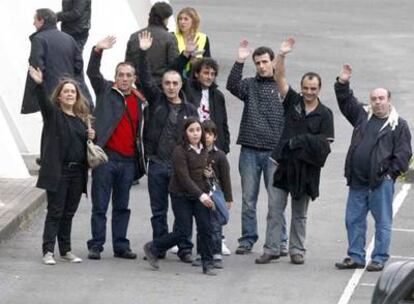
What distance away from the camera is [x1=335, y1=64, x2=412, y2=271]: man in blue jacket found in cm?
1371

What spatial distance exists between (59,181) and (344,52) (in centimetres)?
1757

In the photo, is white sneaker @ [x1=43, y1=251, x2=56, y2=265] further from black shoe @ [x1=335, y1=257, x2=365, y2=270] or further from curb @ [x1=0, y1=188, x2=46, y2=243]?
black shoe @ [x1=335, y1=257, x2=365, y2=270]

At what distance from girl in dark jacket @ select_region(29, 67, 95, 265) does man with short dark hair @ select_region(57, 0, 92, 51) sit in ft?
18.8

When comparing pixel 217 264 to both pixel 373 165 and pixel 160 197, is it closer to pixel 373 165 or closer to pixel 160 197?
pixel 160 197

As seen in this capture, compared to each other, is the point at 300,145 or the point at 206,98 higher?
the point at 206,98

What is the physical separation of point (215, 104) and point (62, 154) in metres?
1.60

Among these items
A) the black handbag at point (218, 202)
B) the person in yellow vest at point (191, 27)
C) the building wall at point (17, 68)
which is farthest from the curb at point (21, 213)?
the black handbag at point (218, 202)

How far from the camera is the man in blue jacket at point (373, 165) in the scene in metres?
13.7

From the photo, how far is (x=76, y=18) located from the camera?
64.1 ft

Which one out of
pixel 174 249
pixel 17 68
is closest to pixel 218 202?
pixel 174 249

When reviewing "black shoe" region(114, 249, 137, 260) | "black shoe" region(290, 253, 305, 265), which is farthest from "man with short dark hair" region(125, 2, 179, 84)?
"black shoe" region(290, 253, 305, 265)

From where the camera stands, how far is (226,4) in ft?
128

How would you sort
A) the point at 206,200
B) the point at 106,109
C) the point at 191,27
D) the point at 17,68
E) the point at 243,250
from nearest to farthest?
the point at 206,200 → the point at 106,109 → the point at 243,250 → the point at 191,27 → the point at 17,68

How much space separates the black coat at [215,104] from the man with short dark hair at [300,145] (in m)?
0.57
